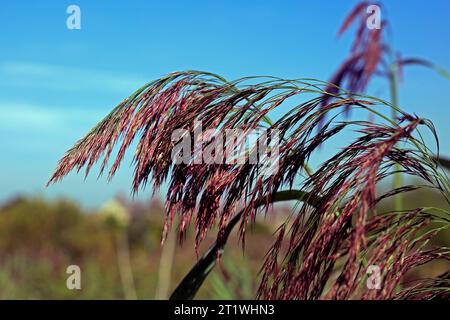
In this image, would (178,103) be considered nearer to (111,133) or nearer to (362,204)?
(111,133)

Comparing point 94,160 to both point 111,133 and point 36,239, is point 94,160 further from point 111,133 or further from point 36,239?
point 36,239

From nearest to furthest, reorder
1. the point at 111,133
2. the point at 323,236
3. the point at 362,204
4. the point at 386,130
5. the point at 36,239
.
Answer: the point at 362,204
the point at 323,236
the point at 386,130
the point at 111,133
the point at 36,239

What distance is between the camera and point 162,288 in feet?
13.7

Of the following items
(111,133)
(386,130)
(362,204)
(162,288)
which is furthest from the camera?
(162,288)

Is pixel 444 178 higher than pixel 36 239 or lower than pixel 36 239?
higher

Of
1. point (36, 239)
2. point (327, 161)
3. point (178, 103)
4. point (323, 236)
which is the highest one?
point (178, 103)

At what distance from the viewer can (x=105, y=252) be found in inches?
306

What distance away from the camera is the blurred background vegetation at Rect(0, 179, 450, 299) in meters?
4.81

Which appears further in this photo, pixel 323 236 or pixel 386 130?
pixel 386 130

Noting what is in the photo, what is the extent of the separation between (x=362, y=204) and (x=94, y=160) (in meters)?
0.58

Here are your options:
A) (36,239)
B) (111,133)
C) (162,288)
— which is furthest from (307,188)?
(36,239)

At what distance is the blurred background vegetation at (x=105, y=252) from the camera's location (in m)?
4.81

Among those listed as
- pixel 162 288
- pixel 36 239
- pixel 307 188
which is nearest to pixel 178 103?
pixel 307 188
